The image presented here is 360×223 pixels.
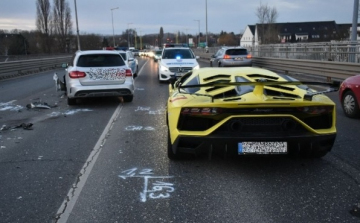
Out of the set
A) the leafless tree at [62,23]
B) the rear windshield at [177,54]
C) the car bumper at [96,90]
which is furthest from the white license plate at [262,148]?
the leafless tree at [62,23]

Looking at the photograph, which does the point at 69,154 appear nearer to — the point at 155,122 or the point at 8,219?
the point at 8,219

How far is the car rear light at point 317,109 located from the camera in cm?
440

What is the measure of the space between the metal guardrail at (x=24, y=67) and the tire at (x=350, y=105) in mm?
20111

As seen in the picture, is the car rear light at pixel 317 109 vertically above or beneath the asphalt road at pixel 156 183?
above

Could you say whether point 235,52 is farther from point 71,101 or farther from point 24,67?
point 24,67

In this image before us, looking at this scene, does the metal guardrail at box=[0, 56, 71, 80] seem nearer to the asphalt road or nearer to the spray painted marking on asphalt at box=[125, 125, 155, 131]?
the spray painted marking on asphalt at box=[125, 125, 155, 131]

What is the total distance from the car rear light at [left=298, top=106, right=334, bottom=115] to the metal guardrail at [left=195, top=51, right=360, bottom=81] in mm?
9615

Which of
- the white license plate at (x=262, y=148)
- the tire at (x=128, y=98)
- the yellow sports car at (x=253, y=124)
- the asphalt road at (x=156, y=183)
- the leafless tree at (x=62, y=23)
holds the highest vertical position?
the leafless tree at (x=62, y=23)

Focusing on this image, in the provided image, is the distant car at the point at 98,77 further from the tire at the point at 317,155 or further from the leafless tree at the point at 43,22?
the leafless tree at the point at 43,22

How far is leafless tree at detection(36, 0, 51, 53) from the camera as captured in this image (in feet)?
215

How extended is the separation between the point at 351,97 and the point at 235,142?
4985 mm

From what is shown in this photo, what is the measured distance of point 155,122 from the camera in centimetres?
813

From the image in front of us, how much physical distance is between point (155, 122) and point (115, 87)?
8.76ft

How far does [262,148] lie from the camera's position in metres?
4.30
